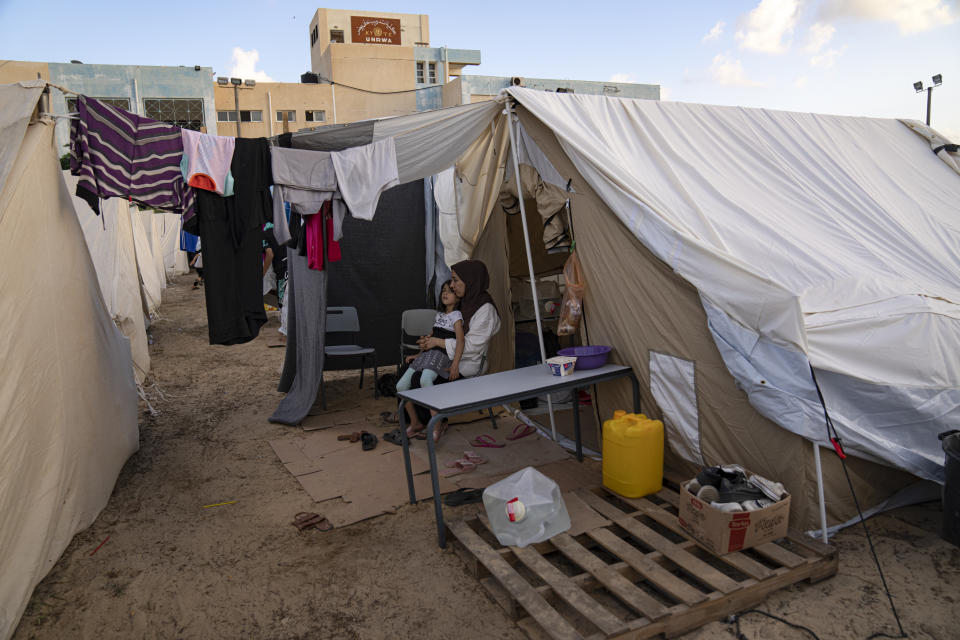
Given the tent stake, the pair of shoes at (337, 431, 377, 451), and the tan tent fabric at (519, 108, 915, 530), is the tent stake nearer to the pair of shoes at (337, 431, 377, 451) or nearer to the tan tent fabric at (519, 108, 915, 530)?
the tan tent fabric at (519, 108, 915, 530)

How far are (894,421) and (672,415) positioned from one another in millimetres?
963

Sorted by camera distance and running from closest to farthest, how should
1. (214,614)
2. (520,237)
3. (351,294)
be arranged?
(214,614)
(520,237)
(351,294)

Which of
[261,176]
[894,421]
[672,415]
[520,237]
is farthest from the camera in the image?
[520,237]

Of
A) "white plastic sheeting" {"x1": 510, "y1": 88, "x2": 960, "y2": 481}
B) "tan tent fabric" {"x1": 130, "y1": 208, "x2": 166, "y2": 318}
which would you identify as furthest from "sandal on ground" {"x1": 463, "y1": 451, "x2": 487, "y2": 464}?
"tan tent fabric" {"x1": 130, "y1": 208, "x2": 166, "y2": 318}

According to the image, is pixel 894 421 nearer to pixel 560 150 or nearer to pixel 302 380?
pixel 560 150

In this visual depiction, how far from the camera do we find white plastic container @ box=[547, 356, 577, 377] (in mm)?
3180

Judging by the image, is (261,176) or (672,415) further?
(261,176)

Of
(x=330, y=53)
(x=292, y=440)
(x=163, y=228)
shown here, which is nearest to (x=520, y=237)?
(x=292, y=440)

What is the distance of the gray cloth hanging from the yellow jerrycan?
8.57 feet

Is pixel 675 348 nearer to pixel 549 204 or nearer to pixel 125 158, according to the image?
pixel 549 204

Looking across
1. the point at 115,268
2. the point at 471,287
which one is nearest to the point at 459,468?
the point at 471,287

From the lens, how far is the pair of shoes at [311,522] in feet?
9.98

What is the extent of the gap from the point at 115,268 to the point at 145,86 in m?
15.6

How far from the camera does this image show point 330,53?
2427 centimetres
